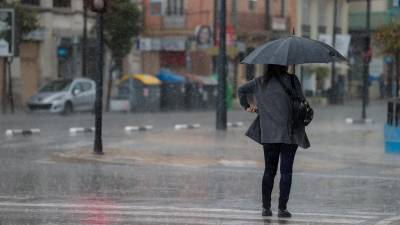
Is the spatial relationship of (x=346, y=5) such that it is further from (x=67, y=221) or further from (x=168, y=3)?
(x=67, y=221)

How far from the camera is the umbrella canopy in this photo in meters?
Answer: 9.18

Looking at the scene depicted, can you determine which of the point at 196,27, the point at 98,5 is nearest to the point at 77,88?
the point at 196,27

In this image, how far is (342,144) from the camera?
20.3 m

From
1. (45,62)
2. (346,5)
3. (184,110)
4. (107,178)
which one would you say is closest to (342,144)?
(107,178)

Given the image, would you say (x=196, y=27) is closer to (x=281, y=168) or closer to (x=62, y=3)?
(x=62, y=3)

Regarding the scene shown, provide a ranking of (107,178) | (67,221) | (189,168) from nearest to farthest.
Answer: (67,221)
(107,178)
(189,168)

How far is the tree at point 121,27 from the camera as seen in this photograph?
4144cm

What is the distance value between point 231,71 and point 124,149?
34944 mm

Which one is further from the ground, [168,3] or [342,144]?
[168,3]

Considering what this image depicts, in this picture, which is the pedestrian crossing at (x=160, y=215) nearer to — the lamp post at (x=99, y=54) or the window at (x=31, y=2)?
the lamp post at (x=99, y=54)

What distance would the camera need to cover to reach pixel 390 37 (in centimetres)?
2427

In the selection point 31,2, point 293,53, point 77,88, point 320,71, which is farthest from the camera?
point 320,71

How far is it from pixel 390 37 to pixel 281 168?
51.6 ft

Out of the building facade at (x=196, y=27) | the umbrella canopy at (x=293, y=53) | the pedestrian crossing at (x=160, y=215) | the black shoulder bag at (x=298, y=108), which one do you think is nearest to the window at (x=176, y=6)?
the building facade at (x=196, y=27)
